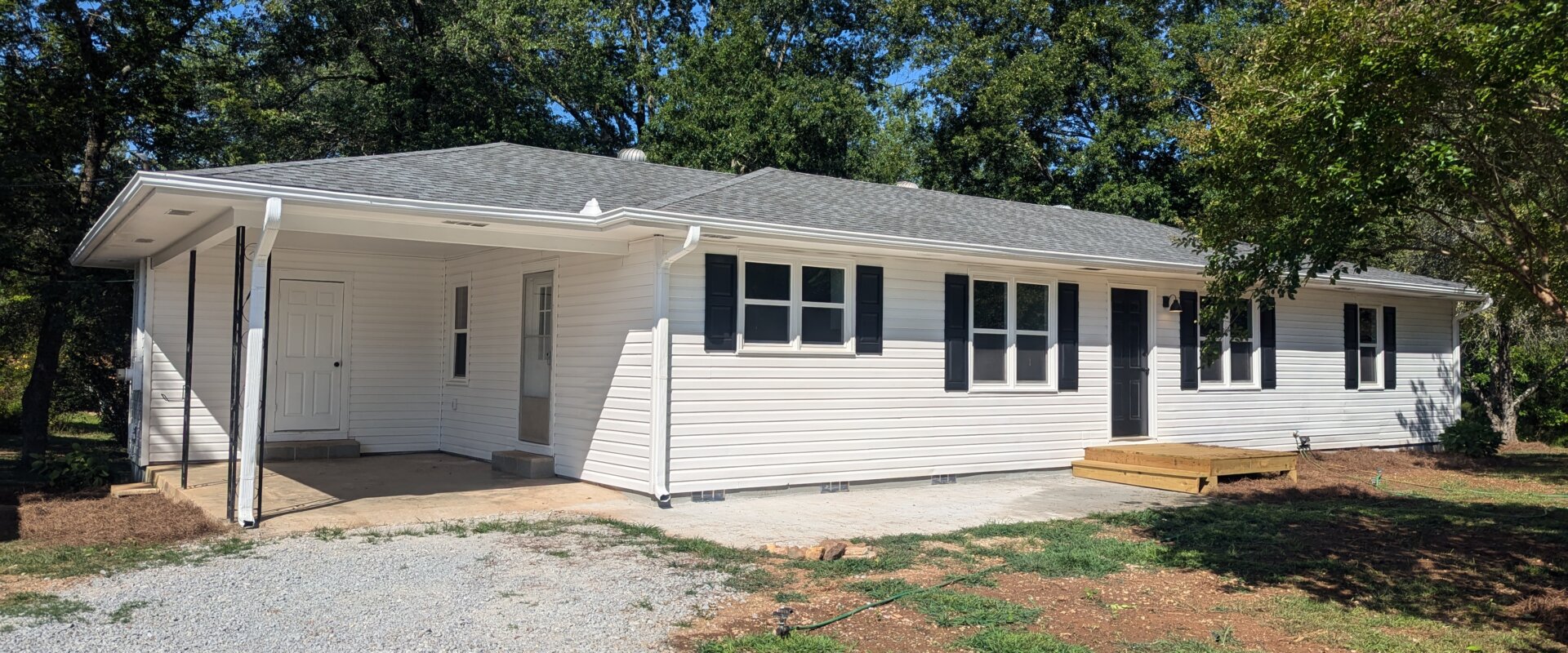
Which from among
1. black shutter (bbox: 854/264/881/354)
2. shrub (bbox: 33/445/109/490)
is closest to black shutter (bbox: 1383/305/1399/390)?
black shutter (bbox: 854/264/881/354)

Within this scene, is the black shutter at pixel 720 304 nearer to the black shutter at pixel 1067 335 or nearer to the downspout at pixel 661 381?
the downspout at pixel 661 381

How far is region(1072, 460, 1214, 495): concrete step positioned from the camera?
36.2ft

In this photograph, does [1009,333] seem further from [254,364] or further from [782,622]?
[254,364]

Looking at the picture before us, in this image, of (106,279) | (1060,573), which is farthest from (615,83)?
(1060,573)

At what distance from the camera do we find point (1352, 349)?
1513 centimetres

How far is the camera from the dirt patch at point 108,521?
7.30 m

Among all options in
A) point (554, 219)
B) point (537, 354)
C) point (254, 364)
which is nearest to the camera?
point (254, 364)

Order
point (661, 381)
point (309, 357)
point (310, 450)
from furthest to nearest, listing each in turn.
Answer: point (309, 357)
point (310, 450)
point (661, 381)

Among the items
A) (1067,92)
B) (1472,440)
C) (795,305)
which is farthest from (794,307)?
(1067,92)

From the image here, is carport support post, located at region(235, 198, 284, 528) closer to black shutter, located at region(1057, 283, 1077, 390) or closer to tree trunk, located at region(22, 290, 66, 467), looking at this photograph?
tree trunk, located at region(22, 290, 66, 467)

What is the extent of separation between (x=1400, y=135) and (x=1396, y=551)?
3.38 m

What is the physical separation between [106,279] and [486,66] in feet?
29.3

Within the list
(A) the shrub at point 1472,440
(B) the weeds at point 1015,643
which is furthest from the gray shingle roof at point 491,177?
(A) the shrub at point 1472,440

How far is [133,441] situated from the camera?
11.3m
